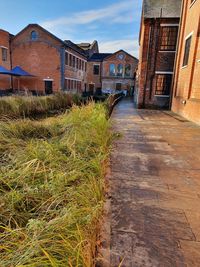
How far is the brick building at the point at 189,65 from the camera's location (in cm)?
793

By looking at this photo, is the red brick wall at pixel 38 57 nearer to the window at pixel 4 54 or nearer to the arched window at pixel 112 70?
the window at pixel 4 54

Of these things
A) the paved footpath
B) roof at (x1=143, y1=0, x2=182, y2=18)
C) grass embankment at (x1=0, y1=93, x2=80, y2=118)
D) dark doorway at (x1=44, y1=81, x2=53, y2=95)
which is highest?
roof at (x1=143, y1=0, x2=182, y2=18)

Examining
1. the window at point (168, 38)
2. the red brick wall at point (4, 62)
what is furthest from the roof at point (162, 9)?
the red brick wall at point (4, 62)

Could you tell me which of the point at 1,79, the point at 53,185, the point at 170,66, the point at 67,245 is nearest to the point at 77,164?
the point at 53,185

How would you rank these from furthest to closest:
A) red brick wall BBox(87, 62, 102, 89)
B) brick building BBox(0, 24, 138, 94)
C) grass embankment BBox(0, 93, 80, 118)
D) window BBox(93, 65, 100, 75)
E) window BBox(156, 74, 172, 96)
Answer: window BBox(93, 65, 100, 75)
red brick wall BBox(87, 62, 102, 89)
brick building BBox(0, 24, 138, 94)
window BBox(156, 74, 172, 96)
grass embankment BBox(0, 93, 80, 118)

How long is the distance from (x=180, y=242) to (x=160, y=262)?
321 millimetres

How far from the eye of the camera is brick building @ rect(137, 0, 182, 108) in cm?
1207

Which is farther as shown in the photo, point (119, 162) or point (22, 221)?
point (119, 162)

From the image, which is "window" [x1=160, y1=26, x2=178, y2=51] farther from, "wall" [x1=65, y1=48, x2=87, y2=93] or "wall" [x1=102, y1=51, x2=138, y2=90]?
"wall" [x1=102, y1=51, x2=138, y2=90]

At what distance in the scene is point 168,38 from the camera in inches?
485

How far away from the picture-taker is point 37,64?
2275cm

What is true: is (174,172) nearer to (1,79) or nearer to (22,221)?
(22,221)

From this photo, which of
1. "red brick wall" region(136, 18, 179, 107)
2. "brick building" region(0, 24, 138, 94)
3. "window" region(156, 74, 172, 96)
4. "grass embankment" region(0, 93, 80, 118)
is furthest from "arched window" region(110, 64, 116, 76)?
"grass embankment" region(0, 93, 80, 118)

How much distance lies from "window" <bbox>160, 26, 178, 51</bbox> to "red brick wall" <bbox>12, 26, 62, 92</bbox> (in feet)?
42.8
